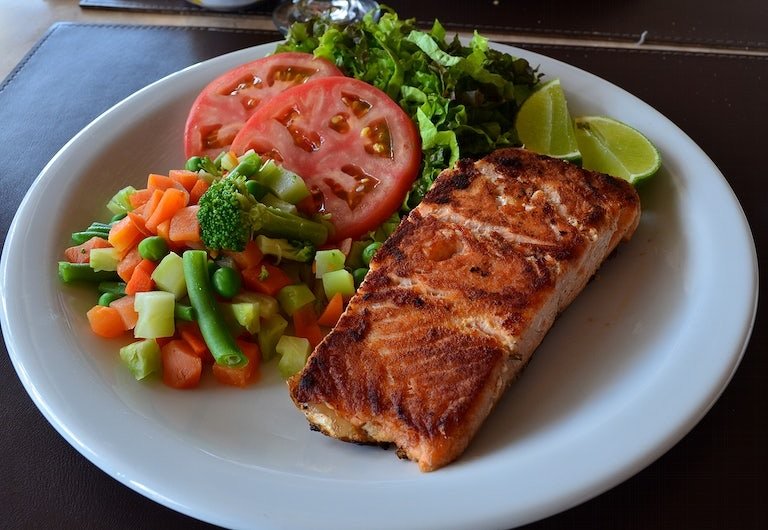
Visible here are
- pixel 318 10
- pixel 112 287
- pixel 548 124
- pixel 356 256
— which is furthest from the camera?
pixel 318 10

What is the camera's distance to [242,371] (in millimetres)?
2912

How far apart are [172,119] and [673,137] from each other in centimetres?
294

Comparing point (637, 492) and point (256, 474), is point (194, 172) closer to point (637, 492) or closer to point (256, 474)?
point (256, 474)

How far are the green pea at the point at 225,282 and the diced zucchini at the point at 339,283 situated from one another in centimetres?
42

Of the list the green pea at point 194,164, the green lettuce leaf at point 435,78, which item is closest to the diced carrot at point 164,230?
the green pea at point 194,164

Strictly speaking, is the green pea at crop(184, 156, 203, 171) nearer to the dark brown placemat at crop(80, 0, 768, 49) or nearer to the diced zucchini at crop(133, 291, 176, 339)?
the diced zucchini at crop(133, 291, 176, 339)

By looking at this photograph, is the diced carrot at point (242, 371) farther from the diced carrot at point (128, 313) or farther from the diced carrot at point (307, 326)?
the diced carrot at point (128, 313)

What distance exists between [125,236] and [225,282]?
0.57 metres

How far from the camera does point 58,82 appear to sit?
507 centimetres

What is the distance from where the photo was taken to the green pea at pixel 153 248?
3076 millimetres

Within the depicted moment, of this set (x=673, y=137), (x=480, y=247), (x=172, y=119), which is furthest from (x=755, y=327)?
(x=172, y=119)

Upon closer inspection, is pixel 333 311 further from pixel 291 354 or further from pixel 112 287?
pixel 112 287

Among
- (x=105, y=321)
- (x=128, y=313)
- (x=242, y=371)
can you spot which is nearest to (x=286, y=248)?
(x=242, y=371)

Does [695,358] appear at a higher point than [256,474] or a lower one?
higher
